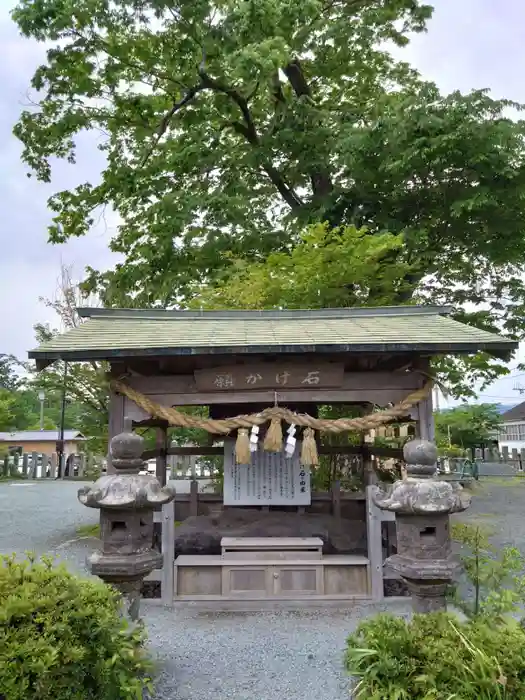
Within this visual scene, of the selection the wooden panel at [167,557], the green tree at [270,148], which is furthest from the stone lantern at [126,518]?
the green tree at [270,148]

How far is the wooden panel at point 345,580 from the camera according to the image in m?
6.50

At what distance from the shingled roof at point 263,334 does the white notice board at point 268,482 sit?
1985 mm

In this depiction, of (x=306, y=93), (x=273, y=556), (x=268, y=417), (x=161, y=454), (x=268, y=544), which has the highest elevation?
(x=306, y=93)

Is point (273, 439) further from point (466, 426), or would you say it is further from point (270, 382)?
point (466, 426)

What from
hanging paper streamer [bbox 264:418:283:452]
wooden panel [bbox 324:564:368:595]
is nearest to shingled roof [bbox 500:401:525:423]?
wooden panel [bbox 324:564:368:595]

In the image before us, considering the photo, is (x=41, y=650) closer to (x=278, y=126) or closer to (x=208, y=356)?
(x=208, y=356)

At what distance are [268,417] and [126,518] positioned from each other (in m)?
2.20

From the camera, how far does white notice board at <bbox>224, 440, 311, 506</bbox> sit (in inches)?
294

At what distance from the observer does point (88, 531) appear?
35.0 feet

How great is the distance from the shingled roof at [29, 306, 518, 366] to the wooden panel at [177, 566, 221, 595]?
285 centimetres

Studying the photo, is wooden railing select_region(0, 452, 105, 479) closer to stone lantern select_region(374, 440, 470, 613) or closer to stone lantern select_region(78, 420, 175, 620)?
stone lantern select_region(78, 420, 175, 620)

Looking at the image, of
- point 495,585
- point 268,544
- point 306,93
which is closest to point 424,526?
point 495,585

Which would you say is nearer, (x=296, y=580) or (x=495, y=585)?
(x=495, y=585)

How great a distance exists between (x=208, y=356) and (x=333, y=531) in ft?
12.4
